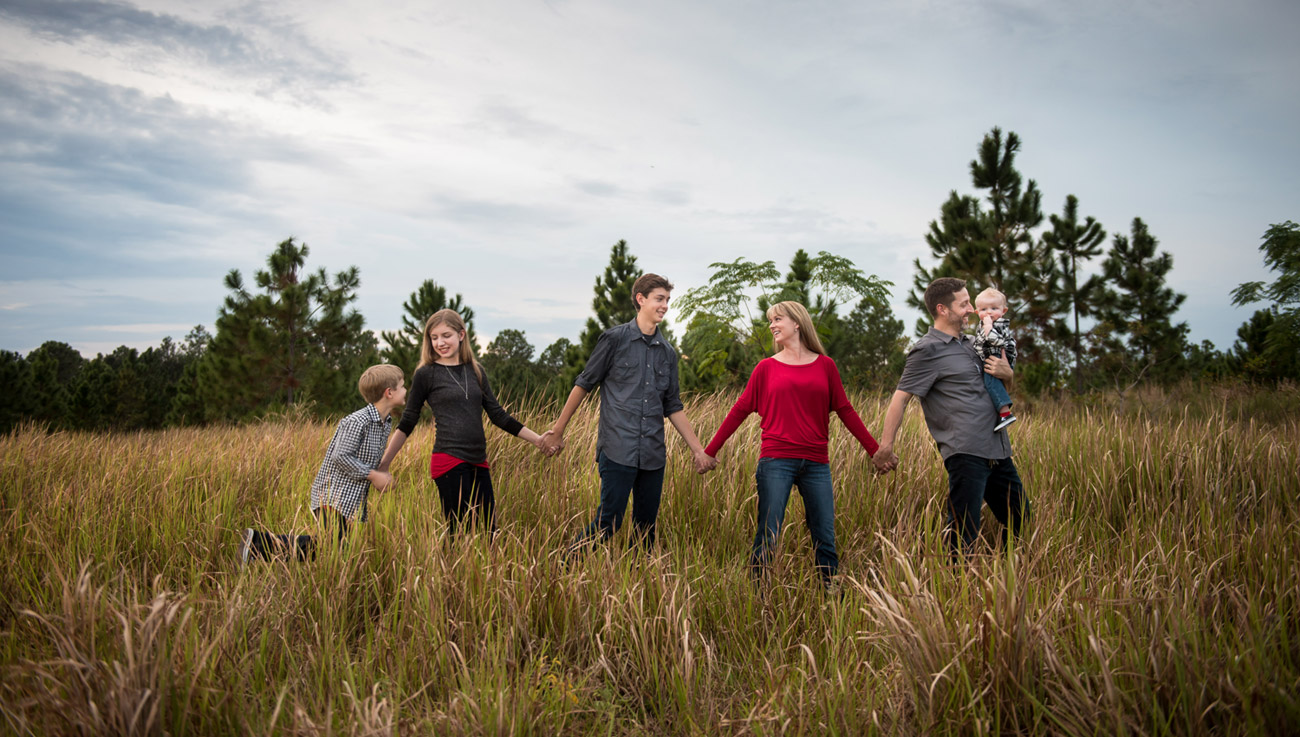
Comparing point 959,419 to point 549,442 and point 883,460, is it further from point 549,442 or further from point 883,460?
point 549,442

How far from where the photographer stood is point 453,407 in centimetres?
455

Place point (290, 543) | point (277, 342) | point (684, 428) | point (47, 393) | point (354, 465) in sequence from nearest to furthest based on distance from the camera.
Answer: point (290, 543) < point (354, 465) < point (684, 428) < point (277, 342) < point (47, 393)

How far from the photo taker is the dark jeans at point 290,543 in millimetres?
3875

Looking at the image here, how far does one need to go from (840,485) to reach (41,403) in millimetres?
31934

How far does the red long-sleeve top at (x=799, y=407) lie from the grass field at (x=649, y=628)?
66cm

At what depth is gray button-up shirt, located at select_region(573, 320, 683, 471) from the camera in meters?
4.50

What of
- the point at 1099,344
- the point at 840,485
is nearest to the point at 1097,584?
the point at 840,485

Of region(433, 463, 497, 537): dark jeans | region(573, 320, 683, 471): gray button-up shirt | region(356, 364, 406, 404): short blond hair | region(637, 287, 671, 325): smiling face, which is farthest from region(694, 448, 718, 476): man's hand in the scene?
region(356, 364, 406, 404): short blond hair

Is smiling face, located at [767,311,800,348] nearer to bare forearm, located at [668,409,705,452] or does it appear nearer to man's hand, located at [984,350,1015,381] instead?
bare forearm, located at [668,409,705,452]

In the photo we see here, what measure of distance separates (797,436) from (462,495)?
80.5 inches

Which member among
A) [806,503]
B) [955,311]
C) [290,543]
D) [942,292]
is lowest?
[290,543]

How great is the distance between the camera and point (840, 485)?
5.77 metres

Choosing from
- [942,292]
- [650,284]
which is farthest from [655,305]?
[942,292]

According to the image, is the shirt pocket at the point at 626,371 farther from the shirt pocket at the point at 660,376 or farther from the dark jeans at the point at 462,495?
the dark jeans at the point at 462,495
